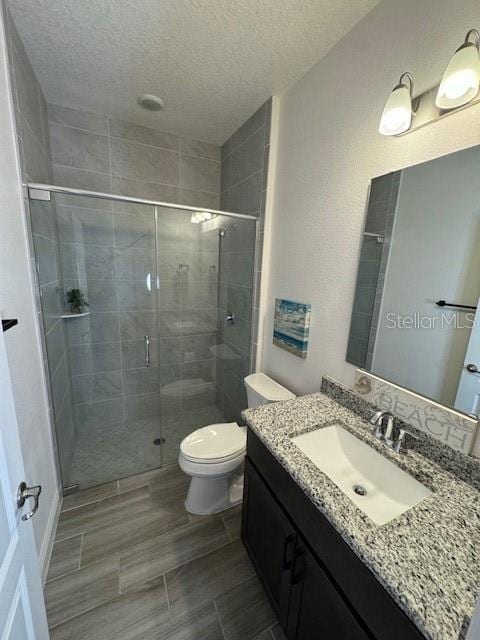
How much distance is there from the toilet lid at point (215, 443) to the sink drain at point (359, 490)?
2.54 feet

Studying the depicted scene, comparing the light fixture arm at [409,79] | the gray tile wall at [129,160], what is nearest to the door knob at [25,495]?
the light fixture arm at [409,79]

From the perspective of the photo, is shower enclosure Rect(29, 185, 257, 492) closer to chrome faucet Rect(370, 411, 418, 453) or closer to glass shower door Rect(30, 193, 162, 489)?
glass shower door Rect(30, 193, 162, 489)

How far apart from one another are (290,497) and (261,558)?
1.62 ft

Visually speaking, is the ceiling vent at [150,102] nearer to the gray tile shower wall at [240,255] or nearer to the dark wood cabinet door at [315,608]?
the gray tile shower wall at [240,255]

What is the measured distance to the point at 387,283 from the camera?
1.16m

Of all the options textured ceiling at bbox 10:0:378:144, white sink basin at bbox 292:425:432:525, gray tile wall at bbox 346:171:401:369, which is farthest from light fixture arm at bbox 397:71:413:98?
white sink basin at bbox 292:425:432:525

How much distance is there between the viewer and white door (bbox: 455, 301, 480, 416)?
0.89m

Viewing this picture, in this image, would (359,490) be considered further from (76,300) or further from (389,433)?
(76,300)

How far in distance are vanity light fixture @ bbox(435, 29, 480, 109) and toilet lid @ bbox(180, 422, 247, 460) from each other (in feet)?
6.07

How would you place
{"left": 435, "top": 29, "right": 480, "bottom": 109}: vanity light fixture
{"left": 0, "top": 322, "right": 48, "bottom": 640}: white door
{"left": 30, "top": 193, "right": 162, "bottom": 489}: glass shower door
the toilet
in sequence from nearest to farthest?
{"left": 0, "top": 322, "right": 48, "bottom": 640}: white door < {"left": 435, "top": 29, "right": 480, "bottom": 109}: vanity light fixture < the toilet < {"left": 30, "top": 193, "right": 162, "bottom": 489}: glass shower door

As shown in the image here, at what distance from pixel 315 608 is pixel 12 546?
92cm

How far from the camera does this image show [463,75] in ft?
2.65

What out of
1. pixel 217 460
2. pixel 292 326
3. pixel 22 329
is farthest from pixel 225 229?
pixel 217 460

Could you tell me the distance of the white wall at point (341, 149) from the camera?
0.96 metres
